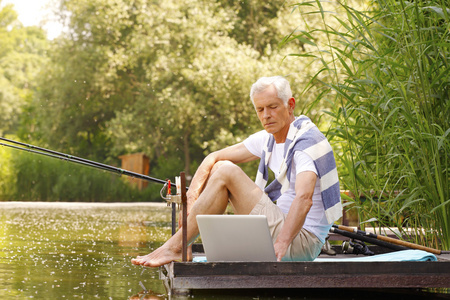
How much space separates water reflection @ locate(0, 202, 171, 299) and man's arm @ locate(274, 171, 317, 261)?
0.72 meters

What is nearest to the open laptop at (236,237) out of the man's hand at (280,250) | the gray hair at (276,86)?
the man's hand at (280,250)

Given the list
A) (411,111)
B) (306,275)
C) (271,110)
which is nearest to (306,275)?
(306,275)

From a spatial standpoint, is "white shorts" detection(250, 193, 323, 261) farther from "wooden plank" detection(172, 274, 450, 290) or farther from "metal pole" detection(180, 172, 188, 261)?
"metal pole" detection(180, 172, 188, 261)

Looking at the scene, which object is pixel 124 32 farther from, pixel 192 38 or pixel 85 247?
pixel 85 247

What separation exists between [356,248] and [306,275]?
4.07ft

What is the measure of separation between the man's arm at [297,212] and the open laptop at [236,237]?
0.07 m

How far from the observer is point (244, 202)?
376 centimetres

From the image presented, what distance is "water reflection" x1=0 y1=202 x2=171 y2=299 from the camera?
403cm

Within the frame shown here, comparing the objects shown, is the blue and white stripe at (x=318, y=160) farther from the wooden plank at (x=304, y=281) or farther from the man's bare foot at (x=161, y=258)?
the man's bare foot at (x=161, y=258)

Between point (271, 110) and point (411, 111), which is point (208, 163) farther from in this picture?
point (411, 111)

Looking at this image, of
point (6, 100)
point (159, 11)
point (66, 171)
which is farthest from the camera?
point (6, 100)

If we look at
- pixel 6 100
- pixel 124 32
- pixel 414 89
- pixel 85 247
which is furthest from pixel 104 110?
pixel 414 89

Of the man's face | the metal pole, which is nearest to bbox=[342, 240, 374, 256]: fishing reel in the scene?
the man's face

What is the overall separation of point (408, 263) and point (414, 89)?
1.42m
